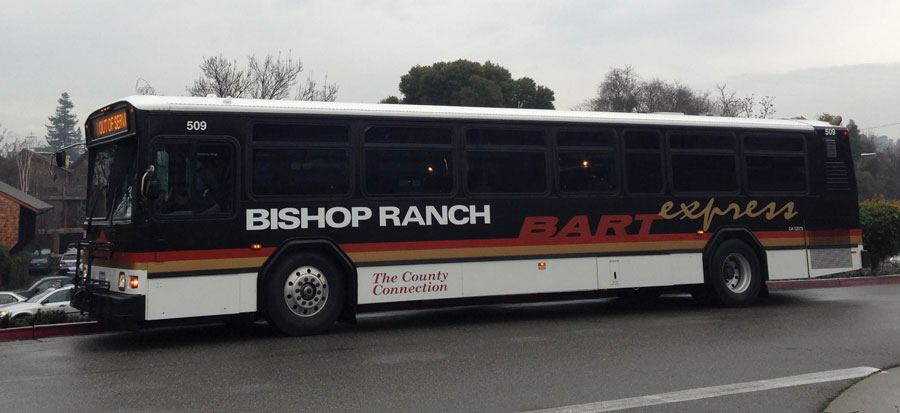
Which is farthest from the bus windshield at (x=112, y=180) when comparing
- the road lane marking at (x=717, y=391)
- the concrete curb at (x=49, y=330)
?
the road lane marking at (x=717, y=391)

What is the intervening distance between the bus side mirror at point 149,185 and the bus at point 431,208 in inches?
0.9

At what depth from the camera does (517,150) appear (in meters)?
11.2

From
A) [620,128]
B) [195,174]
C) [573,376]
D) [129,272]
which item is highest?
[620,128]

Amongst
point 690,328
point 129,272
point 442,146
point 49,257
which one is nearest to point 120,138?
point 129,272

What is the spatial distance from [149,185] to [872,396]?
7.67 meters

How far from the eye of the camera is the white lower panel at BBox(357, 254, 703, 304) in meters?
10.2

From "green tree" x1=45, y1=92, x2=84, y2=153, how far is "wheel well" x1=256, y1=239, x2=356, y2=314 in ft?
524

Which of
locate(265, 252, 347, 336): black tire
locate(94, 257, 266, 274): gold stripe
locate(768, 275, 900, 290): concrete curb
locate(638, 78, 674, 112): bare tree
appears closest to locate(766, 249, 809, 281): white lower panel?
locate(768, 275, 900, 290): concrete curb

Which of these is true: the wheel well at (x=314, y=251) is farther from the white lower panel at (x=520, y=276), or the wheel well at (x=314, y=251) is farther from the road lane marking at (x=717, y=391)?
the road lane marking at (x=717, y=391)

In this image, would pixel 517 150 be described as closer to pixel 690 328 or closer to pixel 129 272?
pixel 690 328

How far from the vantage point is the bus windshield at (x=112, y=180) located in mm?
9312

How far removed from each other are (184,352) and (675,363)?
5.59 meters

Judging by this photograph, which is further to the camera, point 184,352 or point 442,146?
point 442,146

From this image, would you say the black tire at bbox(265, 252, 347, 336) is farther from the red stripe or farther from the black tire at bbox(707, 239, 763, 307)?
the black tire at bbox(707, 239, 763, 307)
